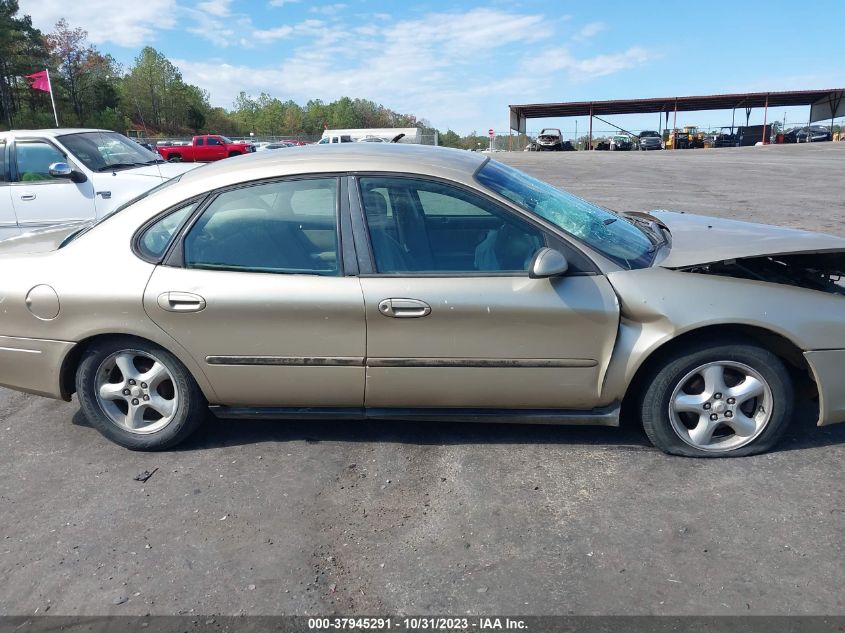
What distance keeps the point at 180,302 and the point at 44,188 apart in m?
6.09

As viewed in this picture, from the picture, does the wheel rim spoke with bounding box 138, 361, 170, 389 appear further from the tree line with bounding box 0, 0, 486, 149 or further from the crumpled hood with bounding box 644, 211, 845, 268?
the tree line with bounding box 0, 0, 486, 149

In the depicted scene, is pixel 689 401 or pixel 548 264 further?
pixel 689 401

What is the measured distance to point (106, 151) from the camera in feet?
28.5

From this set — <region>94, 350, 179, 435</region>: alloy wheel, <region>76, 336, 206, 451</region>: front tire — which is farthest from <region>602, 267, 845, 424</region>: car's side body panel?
<region>94, 350, 179, 435</region>: alloy wheel

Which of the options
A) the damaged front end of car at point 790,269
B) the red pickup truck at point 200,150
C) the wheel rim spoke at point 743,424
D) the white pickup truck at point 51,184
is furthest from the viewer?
the red pickup truck at point 200,150

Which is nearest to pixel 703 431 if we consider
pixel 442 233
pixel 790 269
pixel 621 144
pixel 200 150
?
pixel 790 269

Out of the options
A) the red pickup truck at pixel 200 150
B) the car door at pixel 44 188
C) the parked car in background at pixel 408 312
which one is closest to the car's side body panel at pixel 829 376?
the parked car in background at pixel 408 312

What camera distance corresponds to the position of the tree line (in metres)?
54.1

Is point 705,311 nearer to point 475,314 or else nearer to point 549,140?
point 475,314

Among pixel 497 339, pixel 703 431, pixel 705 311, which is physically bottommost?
pixel 703 431

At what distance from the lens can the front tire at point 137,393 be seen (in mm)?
3562

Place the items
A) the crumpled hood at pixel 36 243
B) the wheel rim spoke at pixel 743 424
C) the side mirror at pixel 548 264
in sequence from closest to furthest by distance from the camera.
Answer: the side mirror at pixel 548 264
the wheel rim spoke at pixel 743 424
the crumpled hood at pixel 36 243

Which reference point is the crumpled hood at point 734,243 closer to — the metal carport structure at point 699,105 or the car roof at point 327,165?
the car roof at point 327,165

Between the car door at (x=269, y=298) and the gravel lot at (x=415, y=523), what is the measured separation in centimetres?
47
